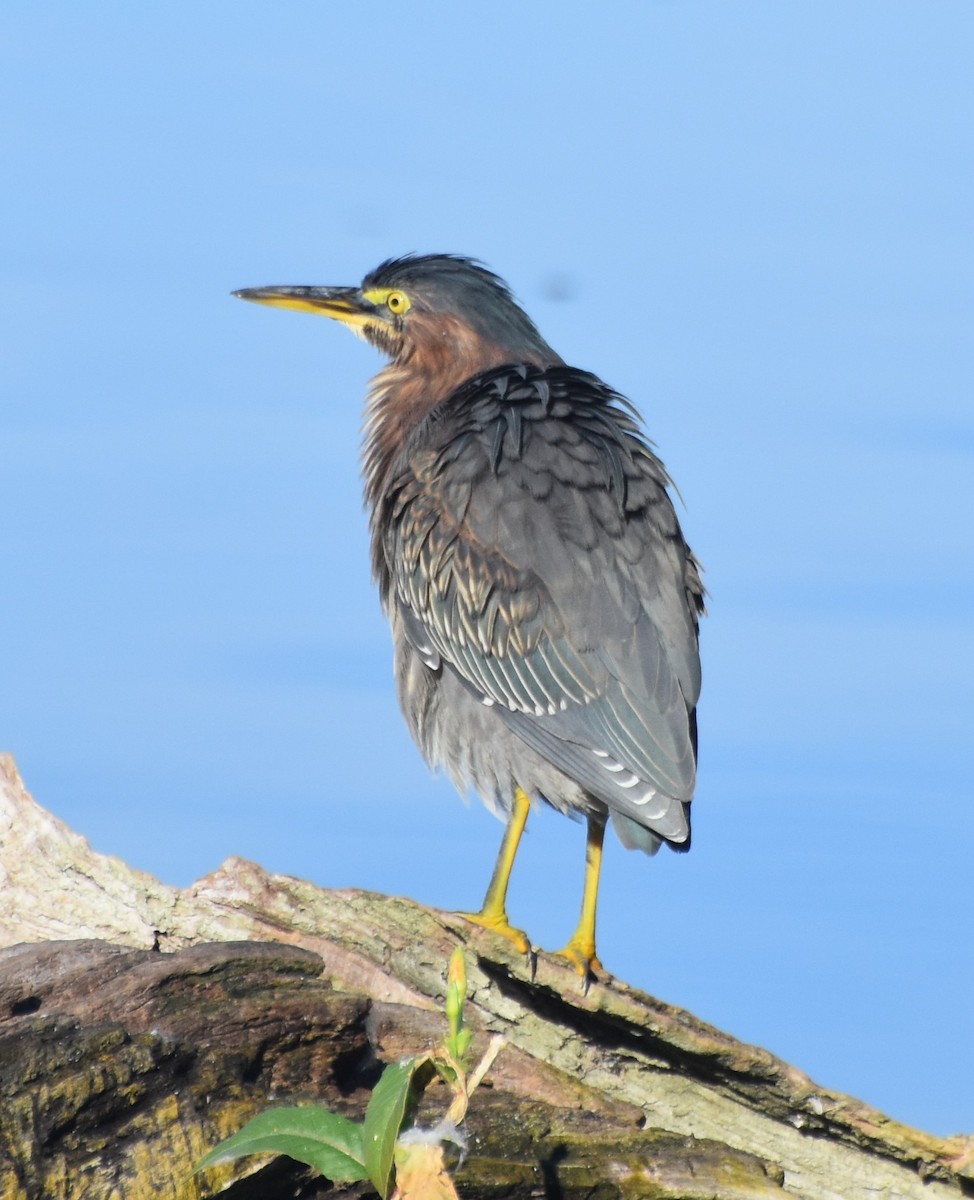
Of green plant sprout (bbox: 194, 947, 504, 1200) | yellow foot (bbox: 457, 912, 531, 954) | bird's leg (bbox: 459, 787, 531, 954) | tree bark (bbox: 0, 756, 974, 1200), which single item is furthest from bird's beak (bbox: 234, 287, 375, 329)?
green plant sprout (bbox: 194, 947, 504, 1200)

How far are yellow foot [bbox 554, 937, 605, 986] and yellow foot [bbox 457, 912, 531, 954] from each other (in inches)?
6.6

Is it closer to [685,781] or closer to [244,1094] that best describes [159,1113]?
[244,1094]

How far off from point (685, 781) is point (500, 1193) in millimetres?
2111

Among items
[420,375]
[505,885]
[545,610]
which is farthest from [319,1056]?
[420,375]

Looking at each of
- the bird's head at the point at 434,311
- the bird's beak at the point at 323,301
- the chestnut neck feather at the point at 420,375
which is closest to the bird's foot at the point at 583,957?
the chestnut neck feather at the point at 420,375

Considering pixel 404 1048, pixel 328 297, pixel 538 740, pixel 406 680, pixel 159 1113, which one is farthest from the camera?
pixel 328 297

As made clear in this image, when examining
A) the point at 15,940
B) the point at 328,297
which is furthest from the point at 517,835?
the point at 328,297

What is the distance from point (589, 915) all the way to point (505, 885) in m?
0.38

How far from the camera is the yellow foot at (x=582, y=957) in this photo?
5.83m

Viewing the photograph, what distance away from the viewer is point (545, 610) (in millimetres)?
6203

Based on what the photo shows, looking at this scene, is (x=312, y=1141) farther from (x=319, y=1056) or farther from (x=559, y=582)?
(x=559, y=582)

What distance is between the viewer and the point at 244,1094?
4.12 m

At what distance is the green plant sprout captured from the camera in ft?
9.76

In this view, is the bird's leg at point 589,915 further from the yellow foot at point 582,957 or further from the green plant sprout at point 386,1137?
the green plant sprout at point 386,1137
